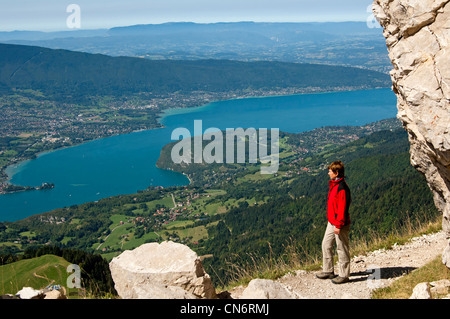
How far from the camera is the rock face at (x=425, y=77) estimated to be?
4.85m

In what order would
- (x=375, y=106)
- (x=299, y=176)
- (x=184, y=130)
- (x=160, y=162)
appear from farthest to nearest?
1. (x=375, y=106)
2. (x=184, y=130)
3. (x=160, y=162)
4. (x=299, y=176)

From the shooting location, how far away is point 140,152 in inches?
4395

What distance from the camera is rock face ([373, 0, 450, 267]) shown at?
4.85 meters

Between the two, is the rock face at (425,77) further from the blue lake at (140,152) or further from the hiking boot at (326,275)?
the blue lake at (140,152)

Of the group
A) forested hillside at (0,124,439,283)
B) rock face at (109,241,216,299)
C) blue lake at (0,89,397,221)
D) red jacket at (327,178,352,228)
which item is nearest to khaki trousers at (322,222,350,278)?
red jacket at (327,178,352,228)

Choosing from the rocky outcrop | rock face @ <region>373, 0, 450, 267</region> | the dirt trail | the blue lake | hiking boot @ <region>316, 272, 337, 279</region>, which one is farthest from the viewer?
the blue lake

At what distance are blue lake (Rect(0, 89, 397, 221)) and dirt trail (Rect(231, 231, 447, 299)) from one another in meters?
76.7

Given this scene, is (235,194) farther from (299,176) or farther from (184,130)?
(184,130)

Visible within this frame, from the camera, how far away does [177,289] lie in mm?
4531

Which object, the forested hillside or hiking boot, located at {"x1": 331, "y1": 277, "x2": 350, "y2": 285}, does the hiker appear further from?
the forested hillside

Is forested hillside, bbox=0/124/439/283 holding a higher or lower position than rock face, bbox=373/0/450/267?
lower

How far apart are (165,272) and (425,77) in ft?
13.5

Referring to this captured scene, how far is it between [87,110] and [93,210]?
122309 millimetres
